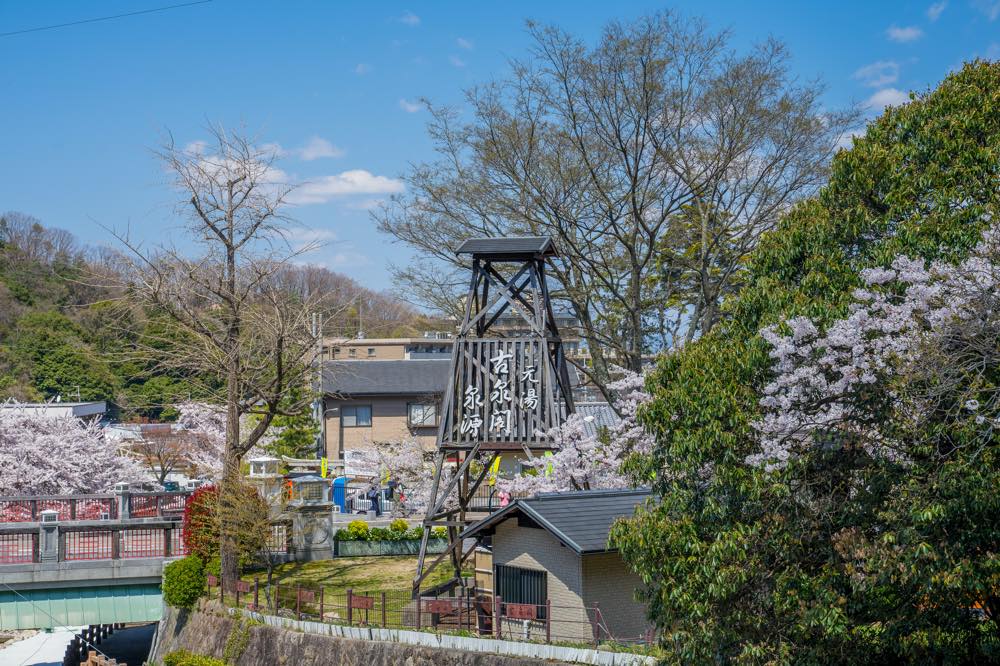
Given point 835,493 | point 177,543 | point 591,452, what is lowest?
point 177,543

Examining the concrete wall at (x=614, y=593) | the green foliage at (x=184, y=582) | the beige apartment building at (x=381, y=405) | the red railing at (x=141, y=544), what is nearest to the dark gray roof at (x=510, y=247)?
the concrete wall at (x=614, y=593)

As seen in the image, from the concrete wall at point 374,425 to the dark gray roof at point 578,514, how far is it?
3932cm

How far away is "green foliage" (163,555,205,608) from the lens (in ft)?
79.5

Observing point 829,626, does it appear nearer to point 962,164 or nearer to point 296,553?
point 962,164

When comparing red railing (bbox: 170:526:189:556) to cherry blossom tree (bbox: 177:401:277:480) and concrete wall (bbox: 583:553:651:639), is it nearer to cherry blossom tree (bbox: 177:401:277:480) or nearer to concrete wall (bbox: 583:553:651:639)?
concrete wall (bbox: 583:553:651:639)

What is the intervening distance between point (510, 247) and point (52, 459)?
21573 mm

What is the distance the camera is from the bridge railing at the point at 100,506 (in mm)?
27734

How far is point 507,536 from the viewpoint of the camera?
19031 mm

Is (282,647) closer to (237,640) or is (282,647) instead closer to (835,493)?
(237,640)

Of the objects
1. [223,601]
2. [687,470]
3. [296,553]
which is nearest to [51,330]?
[296,553]

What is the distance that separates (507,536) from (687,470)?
7.20 m

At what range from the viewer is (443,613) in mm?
19578

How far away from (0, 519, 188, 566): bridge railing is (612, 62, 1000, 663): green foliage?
16762mm

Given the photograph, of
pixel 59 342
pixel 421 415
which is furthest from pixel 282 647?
pixel 59 342
